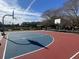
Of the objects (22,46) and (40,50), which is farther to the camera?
(22,46)

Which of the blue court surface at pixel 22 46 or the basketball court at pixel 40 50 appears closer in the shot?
the basketball court at pixel 40 50

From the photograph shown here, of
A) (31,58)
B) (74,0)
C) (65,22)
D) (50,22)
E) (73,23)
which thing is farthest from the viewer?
(50,22)

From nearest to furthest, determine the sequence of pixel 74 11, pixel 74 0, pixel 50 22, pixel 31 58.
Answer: pixel 31 58 → pixel 74 0 → pixel 74 11 → pixel 50 22

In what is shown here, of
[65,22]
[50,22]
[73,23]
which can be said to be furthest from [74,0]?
[50,22]

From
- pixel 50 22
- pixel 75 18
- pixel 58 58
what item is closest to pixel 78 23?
pixel 75 18

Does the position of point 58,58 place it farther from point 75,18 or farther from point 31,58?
point 75,18

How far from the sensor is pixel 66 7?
207 feet

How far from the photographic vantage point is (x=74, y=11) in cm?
6200

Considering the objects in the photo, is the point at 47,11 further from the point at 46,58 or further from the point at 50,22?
the point at 46,58

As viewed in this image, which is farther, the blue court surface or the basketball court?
the blue court surface

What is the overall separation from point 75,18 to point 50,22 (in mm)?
29431

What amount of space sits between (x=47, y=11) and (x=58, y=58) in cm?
8532

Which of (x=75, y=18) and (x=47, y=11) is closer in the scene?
(x=75, y=18)

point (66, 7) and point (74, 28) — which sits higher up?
point (66, 7)
